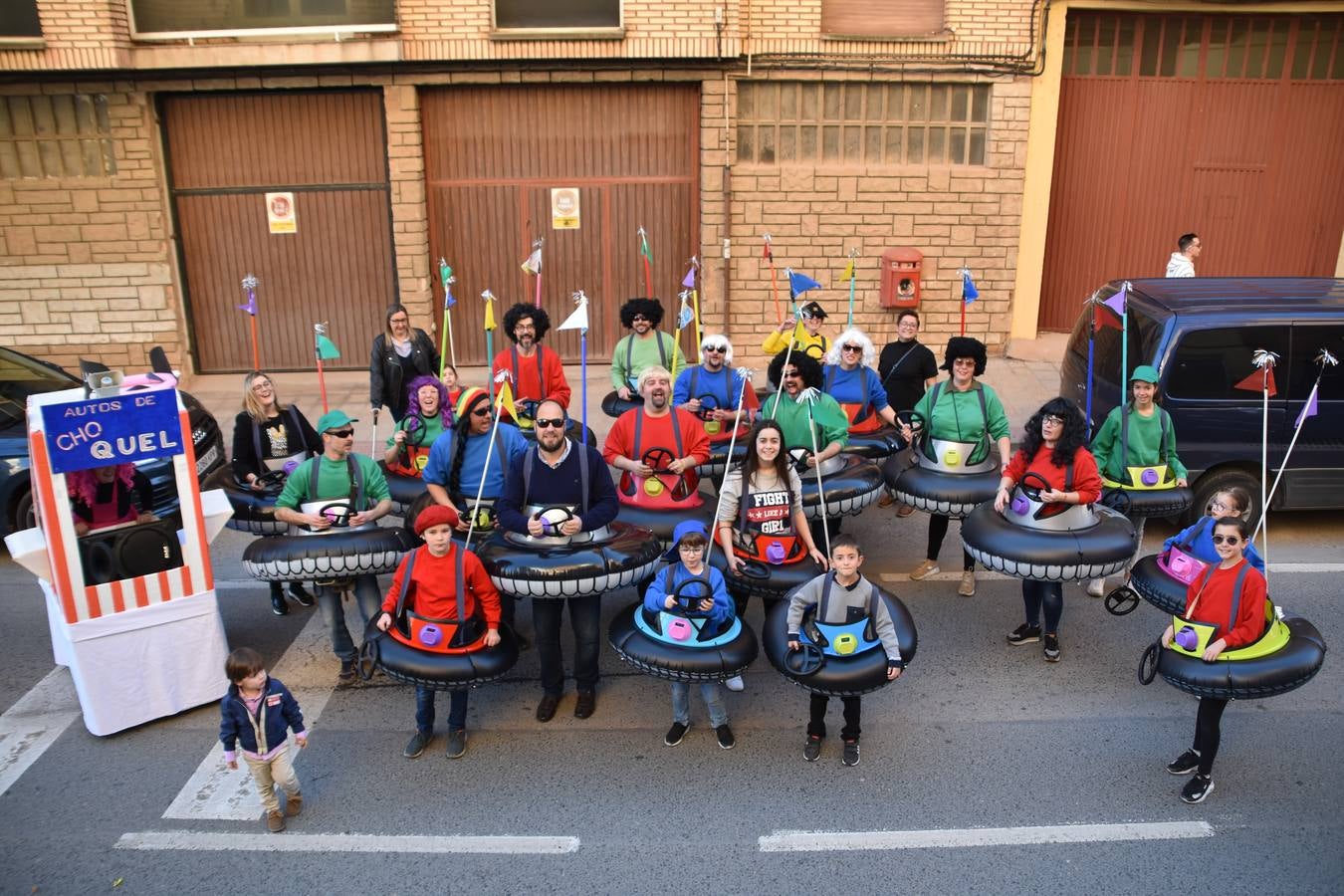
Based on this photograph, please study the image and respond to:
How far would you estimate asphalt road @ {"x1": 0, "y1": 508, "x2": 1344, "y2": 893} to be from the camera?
488cm

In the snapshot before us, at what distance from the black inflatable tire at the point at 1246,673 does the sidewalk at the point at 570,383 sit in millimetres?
6548

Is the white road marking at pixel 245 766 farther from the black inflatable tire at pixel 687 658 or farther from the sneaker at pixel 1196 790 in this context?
the sneaker at pixel 1196 790

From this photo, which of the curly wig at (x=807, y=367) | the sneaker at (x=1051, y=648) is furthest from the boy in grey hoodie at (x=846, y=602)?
the curly wig at (x=807, y=367)

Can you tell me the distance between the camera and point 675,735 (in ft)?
19.4

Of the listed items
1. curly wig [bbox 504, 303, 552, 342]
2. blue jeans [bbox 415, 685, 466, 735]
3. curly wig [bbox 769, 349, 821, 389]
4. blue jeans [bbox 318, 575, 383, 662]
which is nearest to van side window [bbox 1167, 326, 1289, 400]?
curly wig [bbox 769, 349, 821, 389]

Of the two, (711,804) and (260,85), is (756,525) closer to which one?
(711,804)

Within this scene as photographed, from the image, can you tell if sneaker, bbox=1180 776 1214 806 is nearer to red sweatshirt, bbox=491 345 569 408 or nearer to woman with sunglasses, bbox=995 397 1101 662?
woman with sunglasses, bbox=995 397 1101 662

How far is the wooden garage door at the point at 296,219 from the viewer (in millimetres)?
12914

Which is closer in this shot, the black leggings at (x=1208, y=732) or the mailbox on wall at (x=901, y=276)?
the black leggings at (x=1208, y=732)

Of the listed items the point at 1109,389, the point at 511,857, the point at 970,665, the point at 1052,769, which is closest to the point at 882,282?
the point at 1109,389

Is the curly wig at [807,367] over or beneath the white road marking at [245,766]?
over

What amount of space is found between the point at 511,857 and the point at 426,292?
943cm

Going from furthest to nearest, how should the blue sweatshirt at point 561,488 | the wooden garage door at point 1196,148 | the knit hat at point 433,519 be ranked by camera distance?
the wooden garage door at point 1196,148
the blue sweatshirt at point 561,488
the knit hat at point 433,519

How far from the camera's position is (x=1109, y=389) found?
8633 millimetres
